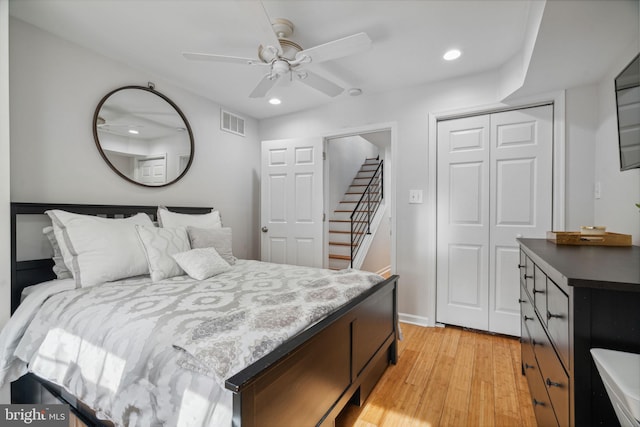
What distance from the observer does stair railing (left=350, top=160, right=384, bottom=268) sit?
5.01 m

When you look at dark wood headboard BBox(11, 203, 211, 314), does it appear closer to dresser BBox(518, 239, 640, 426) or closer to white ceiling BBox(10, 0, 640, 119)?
white ceiling BBox(10, 0, 640, 119)

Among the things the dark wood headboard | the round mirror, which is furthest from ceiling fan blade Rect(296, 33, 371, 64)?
the dark wood headboard

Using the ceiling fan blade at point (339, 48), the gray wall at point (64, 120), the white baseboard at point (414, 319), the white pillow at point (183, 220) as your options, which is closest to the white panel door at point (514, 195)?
the white baseboard at point (414, 319)

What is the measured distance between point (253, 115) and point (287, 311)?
3.23 metres

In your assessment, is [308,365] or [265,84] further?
[265,84]

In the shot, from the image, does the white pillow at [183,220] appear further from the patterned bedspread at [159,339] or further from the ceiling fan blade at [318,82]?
the ceiling fan blade at [318,82]

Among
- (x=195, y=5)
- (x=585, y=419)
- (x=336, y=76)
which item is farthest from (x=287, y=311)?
(x=336, y=76)

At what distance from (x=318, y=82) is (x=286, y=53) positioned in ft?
1.12

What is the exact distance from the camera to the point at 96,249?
6.05 feet

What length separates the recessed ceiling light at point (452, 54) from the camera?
2.39 metres

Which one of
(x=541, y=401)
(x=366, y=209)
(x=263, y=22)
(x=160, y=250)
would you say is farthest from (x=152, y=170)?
(x=366, y=209)

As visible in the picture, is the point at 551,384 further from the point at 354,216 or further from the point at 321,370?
the point at 354,216

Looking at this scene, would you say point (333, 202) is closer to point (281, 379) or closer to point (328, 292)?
point (328, 292)

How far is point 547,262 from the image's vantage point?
1.06 m
